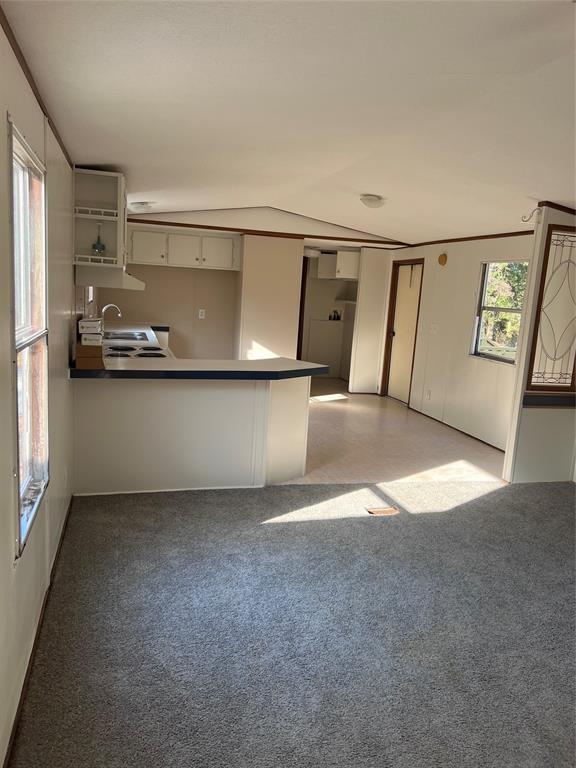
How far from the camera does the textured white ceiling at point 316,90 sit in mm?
1628

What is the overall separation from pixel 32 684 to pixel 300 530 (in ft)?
5.75

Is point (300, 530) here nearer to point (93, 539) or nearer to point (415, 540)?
point (415, 540)

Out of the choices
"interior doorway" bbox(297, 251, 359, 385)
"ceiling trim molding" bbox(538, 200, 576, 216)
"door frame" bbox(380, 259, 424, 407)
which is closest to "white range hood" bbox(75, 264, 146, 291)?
"ceiling trim molding" bbox(538, 200, 576, 216)

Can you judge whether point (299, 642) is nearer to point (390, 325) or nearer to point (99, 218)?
point (99, 218)

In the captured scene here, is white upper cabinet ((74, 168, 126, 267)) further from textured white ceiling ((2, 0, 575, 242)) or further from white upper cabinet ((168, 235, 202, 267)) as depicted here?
white upper cabinet ((168, 235, 202, 267))

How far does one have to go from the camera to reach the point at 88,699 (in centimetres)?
201

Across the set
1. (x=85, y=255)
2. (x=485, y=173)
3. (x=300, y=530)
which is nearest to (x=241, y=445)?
(x=300, y=530)

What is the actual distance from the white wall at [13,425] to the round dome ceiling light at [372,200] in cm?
266

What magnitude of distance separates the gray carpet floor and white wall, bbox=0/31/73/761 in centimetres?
19

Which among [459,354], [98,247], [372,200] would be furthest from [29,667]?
[459,354]

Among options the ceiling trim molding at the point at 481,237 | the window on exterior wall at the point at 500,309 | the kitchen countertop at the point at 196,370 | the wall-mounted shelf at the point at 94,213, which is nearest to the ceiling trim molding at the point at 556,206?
the ceiling trim molding at the point at 481,237

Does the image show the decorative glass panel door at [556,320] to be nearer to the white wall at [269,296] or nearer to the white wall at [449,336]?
the white wall at [449,336]

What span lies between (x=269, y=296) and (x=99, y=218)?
3.29 meters

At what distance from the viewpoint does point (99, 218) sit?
3812 mm
